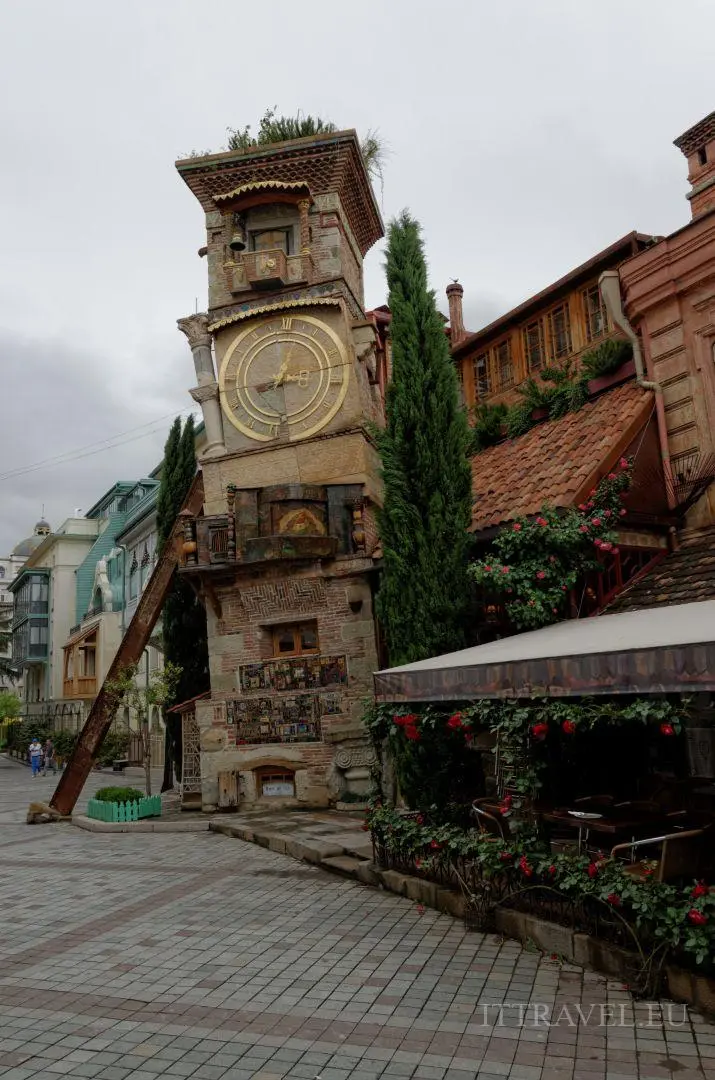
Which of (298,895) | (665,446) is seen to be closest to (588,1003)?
(298,895)

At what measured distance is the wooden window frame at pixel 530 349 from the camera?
15961 millimetres

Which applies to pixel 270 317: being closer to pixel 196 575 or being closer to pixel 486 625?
pixel 196 575

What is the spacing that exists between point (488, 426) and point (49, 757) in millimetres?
29872

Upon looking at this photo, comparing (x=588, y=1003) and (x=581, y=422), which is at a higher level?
(x=581, y=422)

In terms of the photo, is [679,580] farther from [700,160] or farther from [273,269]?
[273,269]

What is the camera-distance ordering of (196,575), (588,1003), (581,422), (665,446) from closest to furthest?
(588,1003) → (665,446) → (581,422) → (196,575)

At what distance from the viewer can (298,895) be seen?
363 inches

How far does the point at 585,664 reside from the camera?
6379 millimetres

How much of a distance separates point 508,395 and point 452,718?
10.2 meters

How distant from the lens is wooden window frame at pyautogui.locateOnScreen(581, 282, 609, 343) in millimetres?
14508

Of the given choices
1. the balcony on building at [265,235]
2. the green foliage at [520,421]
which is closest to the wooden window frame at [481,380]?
the green foliage at [520,421]

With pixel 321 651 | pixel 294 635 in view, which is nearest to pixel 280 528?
pixel 294 635

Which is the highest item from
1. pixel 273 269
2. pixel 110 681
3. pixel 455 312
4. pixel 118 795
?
pixel 455 312

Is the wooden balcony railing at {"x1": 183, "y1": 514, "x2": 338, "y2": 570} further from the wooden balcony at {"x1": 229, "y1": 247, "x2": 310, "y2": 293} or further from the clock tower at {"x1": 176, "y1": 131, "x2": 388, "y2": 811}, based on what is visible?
the wooden balcony at {"x1": 229, "y1": 247, "x2": 310, "y2": 293}
